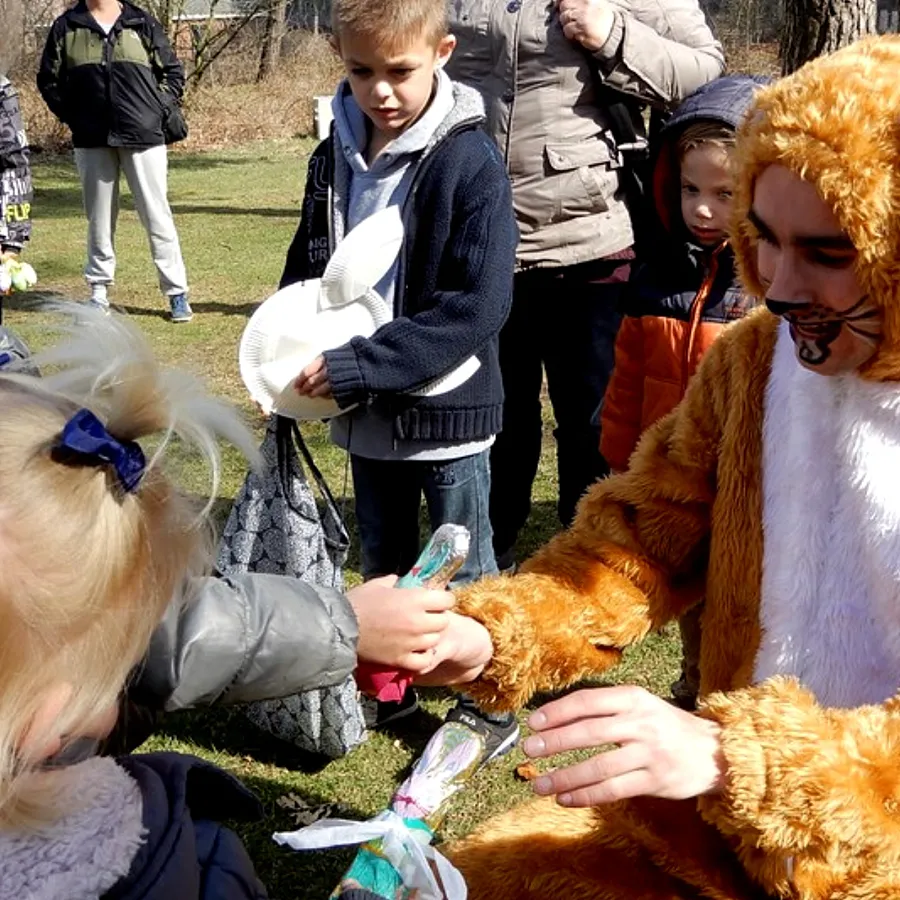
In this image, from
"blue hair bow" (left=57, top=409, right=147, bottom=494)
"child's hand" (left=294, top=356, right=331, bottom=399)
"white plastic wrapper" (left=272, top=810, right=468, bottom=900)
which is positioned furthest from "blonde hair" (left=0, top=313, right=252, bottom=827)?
"child's hand" (left=294, top=356, right=331, bottom=399)

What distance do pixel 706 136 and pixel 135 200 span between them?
5.59m

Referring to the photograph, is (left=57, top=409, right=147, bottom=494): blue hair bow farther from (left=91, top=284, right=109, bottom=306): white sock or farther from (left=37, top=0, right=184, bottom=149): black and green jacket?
(left=91, top=284, right=109, bottom=306): white sock

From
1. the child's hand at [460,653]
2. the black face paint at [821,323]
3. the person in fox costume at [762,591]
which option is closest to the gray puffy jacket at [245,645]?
the child's hand at [460,653]

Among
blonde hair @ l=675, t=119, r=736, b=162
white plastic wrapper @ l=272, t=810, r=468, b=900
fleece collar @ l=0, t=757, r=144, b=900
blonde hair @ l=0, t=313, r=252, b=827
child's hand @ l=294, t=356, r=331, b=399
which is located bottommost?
white plastic wrapper @ l=272, t=810, r=468, b=900

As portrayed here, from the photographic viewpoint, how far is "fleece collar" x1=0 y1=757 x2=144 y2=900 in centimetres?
124

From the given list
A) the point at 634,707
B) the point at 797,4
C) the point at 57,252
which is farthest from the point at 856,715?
the point at 57,252

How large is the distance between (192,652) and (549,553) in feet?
2.13

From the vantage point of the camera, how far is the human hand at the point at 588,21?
321 centimetres

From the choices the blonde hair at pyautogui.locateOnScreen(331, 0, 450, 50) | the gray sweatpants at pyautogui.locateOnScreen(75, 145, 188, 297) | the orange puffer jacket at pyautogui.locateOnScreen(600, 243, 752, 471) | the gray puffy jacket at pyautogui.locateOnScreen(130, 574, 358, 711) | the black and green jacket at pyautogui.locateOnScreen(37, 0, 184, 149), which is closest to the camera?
the gray puffy jacket at pyautogui.locateOnScreen(130, 574, 358, 711)

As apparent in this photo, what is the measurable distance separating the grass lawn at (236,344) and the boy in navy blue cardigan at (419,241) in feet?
1.50

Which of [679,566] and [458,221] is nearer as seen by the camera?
[679,566]

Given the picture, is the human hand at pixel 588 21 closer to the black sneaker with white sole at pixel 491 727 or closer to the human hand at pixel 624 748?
the black sneaker with white sole at pixel 491 727

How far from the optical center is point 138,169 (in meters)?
7.61

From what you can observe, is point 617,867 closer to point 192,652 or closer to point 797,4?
point 192,652
